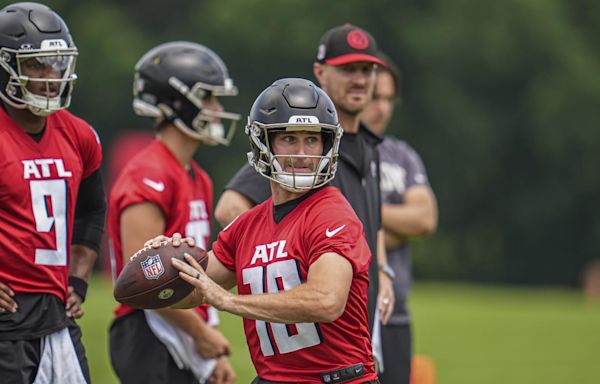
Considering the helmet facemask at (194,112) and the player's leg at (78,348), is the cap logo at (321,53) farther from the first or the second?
the player's leg at (78,348)

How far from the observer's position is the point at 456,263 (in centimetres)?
3472

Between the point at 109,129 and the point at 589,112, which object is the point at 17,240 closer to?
the point at 589,112

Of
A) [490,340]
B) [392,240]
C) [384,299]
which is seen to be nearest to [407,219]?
[392,240]

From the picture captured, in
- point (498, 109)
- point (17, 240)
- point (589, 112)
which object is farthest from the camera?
point (498, 109)

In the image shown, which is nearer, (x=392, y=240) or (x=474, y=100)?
(x=392, y=240)

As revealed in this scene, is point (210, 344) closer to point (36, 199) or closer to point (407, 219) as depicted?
point (36, 199)

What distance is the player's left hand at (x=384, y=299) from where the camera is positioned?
5.97 metres

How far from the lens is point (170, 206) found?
585cm

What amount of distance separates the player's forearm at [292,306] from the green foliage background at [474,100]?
29.7m

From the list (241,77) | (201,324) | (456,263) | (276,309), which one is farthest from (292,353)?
(241,77)

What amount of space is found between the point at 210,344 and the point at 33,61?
1.65m

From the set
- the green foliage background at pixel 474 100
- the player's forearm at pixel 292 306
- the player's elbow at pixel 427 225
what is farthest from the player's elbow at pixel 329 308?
the green foliage background at pixel 474 100

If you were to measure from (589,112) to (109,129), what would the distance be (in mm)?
15150

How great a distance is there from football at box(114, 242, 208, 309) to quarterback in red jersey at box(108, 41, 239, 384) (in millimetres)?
918
